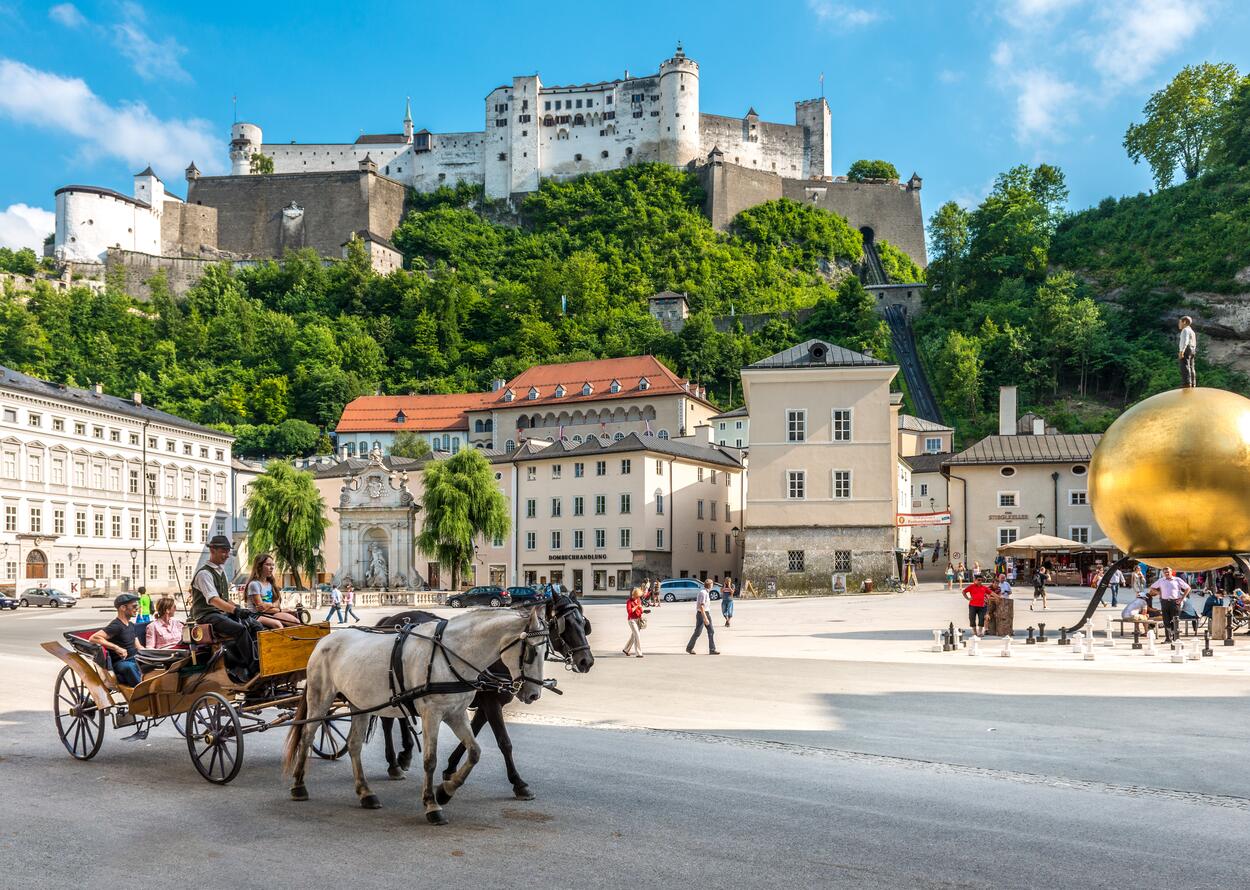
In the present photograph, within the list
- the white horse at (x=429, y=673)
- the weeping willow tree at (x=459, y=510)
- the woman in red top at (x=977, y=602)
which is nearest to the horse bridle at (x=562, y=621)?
the white horse at (x=429, y=673)

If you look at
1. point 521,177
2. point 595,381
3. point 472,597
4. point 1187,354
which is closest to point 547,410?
point 595,381

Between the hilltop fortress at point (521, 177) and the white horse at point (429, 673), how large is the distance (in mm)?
122535

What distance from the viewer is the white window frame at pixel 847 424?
51125 millimetres

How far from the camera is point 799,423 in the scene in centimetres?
5153

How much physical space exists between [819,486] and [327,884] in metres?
45.4

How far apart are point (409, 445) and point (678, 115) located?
209ft

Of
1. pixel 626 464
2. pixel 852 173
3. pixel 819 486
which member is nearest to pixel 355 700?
pixel 819 486

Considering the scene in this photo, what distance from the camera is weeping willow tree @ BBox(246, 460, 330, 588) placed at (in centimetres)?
5972

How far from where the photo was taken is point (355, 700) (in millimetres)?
9516

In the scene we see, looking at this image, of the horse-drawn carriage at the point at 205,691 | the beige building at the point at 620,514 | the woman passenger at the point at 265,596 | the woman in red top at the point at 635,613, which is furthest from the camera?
the beige building at the point at 620,514

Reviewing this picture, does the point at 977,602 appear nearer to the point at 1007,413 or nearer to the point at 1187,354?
the point at 1187,354

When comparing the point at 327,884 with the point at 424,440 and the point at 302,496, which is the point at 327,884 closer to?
the point at 302,496

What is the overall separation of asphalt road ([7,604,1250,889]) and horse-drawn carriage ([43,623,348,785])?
0.33 metres

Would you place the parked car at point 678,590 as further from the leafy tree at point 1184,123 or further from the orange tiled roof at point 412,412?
the leafy tree at point 1184,123
